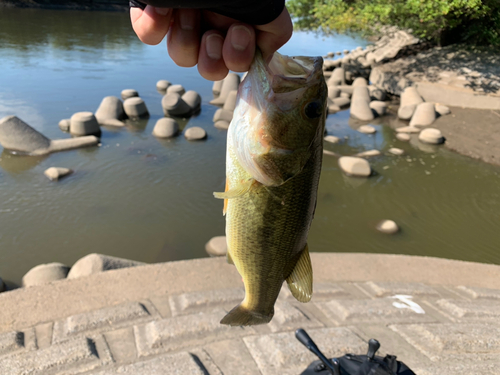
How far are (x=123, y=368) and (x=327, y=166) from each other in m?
8.13

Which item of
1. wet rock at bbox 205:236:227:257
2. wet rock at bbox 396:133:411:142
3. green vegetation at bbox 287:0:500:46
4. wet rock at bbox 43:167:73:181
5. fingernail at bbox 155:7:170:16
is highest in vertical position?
green vegetation at bbox 287:0:500:46

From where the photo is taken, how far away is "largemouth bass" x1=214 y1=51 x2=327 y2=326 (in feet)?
5.58

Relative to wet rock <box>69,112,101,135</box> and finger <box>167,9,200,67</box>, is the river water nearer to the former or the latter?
wet rock <box>69,112,101,135</box>

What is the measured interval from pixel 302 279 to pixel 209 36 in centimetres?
137

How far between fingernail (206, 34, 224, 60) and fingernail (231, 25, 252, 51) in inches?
5.8

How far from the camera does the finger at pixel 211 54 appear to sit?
5.53ft

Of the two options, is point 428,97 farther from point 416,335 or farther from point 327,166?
point 416,335

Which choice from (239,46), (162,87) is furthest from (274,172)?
(162,87)

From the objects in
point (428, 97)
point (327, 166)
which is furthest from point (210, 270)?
point (428, 97)

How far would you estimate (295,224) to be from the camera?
194 centimetres

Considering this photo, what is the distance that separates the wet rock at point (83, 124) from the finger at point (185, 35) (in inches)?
416

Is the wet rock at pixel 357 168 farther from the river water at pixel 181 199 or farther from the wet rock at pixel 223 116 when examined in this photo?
the wet rock at pixel 223 116

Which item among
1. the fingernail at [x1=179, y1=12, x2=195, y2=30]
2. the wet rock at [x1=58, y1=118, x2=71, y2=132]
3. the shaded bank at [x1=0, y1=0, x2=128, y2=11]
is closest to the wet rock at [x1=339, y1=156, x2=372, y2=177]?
the wet rock at [x1=58, y1=118, x2=71, y2=132]

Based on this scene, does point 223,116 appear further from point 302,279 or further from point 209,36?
point 209,36
